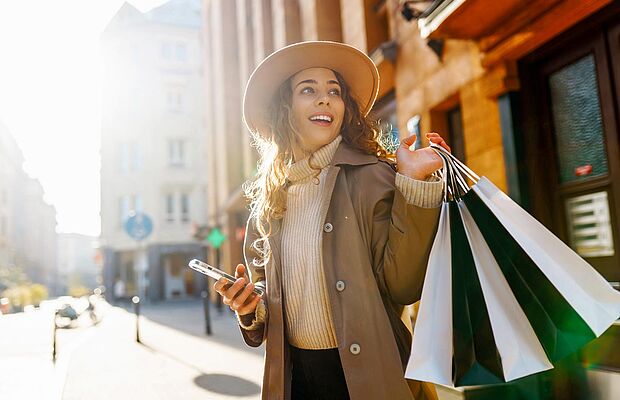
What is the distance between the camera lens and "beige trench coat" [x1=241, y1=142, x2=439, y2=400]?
5.77 ft

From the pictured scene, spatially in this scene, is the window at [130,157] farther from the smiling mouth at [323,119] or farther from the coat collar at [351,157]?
the coat collar at [351,157]

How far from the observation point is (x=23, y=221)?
266ft

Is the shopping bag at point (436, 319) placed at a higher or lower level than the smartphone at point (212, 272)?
lower

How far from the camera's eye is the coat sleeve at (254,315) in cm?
214

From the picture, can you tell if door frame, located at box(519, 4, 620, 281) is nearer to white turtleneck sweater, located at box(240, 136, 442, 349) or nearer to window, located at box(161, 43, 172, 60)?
white turtleneck sweater, located at box(240, 136, 442, 349)

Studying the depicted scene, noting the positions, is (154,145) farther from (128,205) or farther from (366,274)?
(366,274)

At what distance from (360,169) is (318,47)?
0.56 metres

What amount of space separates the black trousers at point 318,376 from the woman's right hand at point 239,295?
244 mm

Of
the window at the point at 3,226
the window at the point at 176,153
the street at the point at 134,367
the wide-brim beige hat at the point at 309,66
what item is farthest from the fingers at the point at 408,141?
the window at the point at 3,226

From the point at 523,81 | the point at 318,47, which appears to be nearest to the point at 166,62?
the point at 523,81

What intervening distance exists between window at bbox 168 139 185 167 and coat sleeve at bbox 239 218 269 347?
3897 cm

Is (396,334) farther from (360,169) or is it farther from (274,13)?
(274,13)

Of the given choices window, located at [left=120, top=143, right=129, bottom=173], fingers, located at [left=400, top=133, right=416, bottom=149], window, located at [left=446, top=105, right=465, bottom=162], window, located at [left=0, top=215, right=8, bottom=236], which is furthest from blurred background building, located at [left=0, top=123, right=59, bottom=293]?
fingers, located at [left=400, top=133, right=416, bottom=149]

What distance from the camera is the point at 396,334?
6.23 feet
